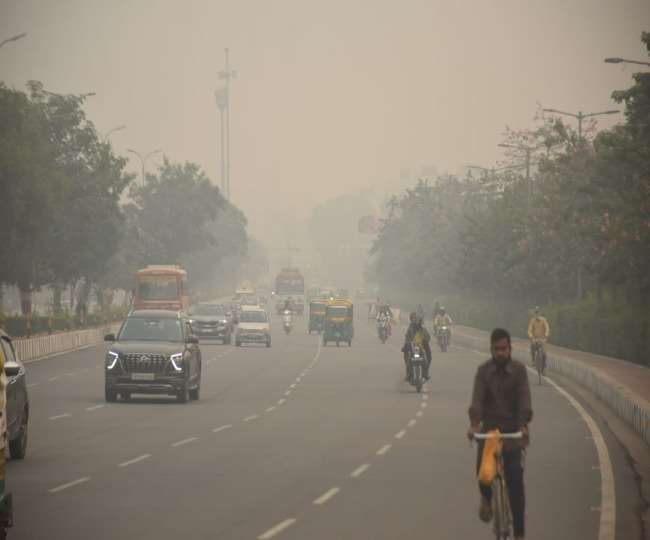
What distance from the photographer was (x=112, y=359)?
3534 cm

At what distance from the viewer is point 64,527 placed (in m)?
15.7

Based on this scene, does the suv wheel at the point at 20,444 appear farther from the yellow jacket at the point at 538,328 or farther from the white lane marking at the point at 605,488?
the yellow jacket at the point at 538,328

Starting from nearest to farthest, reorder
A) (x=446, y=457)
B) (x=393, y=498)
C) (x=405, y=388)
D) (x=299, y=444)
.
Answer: (x=393, y=498) → (x=446, y=457) → (x=299, y=444) → (x=405, y=388)

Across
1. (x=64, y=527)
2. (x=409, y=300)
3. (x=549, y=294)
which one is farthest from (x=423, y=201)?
(x=64, y=527)

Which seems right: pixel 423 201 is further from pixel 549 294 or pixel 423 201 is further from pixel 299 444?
pixel 299 444

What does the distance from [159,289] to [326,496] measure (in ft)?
215

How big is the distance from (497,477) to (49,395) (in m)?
26.3

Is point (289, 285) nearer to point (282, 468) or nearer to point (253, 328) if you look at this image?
point (253, 328)

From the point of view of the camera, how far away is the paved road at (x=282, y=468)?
16.2 meters

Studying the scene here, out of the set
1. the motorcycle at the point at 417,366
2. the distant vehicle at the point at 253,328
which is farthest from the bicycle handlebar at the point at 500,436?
the distant vehicle at the point at 253,328

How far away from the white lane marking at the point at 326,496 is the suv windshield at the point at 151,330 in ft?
58.4

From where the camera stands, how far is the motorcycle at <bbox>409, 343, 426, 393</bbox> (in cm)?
4169

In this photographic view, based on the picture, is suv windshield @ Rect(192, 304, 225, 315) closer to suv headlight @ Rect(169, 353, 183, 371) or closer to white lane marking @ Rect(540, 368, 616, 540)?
suv headlight @ Rect(169, 353, 183, 371)

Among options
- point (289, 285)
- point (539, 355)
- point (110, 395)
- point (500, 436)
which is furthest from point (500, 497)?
point (289, 285)
